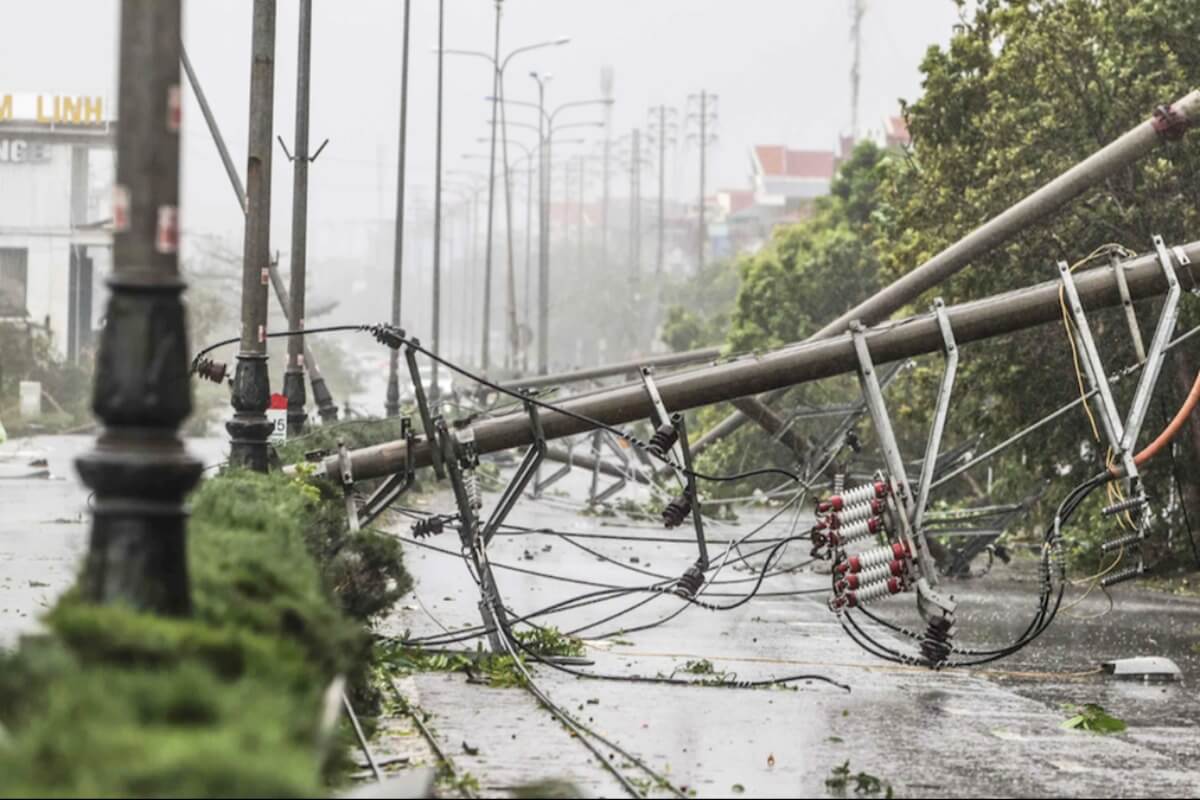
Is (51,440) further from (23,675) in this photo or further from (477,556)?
(23,675)

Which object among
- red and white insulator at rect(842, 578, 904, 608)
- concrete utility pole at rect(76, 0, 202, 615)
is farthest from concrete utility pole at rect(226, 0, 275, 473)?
concrete utility pole at rect(76, 0, 202, 615)

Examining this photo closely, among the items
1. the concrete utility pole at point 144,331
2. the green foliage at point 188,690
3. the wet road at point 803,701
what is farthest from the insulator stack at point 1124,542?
the concrete utility pole at point 144,331

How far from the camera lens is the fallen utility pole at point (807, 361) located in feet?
68.2

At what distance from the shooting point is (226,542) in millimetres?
11164

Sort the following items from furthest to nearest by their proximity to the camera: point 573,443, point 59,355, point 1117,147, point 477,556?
point 59,355 < point 573,443 < point 1117,147 < point 477,556

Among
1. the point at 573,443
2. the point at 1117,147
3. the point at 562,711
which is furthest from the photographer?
the point at 573,443

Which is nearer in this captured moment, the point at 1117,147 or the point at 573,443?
the point at 1117,147

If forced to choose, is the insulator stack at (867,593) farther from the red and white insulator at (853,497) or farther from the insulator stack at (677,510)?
the insulator stack at (677,510)

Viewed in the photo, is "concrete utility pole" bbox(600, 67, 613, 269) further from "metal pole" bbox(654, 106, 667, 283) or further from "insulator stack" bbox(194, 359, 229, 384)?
"insulator stack" bbox(194, 359, 229, 384)

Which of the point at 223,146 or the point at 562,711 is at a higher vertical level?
the point at 223,146

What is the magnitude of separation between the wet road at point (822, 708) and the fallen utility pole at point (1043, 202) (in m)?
3.66

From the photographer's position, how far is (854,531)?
19.7 meters

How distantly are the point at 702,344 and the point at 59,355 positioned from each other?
2562 cm

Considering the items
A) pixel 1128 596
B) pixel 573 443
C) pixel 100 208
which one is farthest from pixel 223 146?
pixel 100 208
